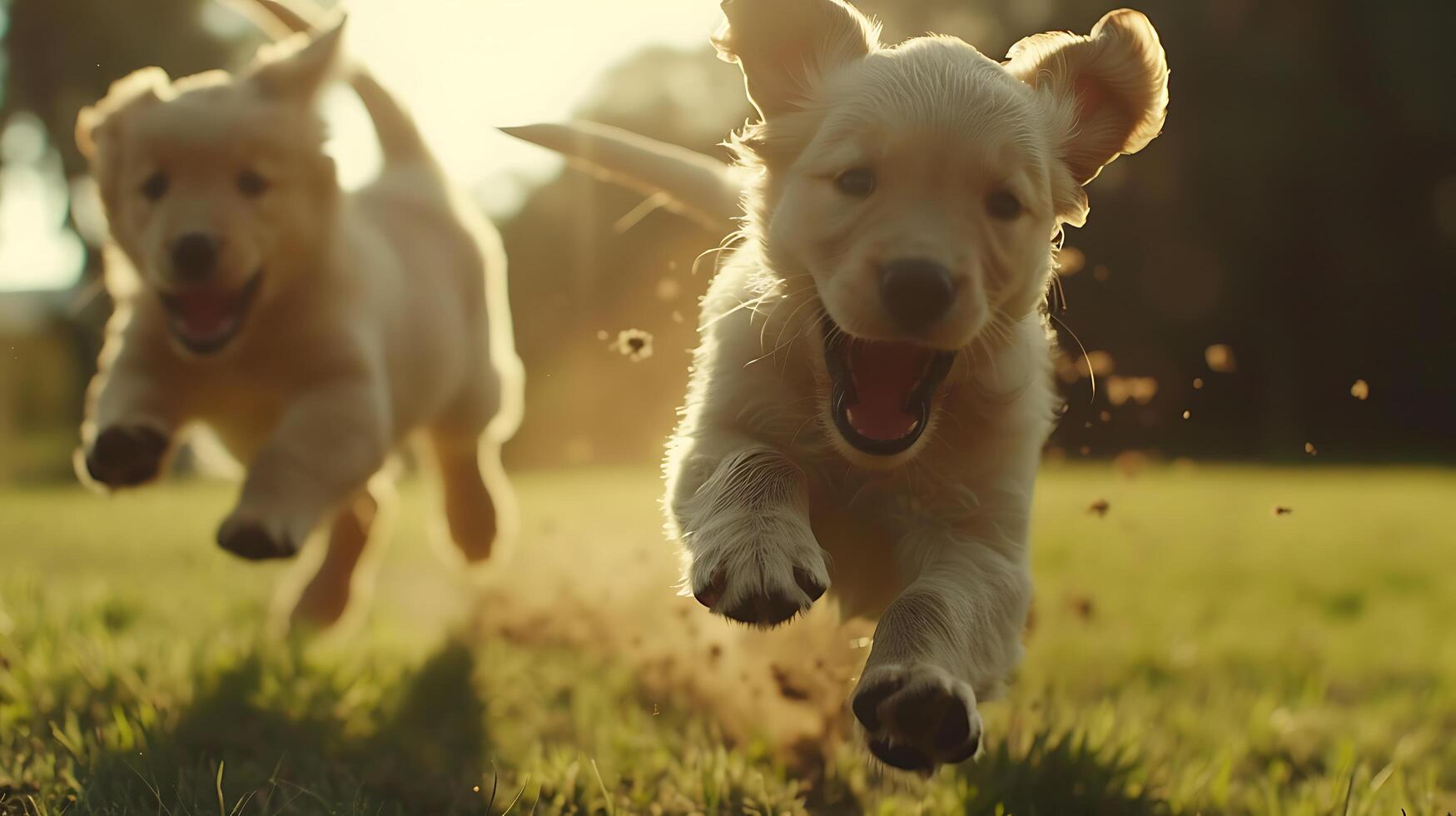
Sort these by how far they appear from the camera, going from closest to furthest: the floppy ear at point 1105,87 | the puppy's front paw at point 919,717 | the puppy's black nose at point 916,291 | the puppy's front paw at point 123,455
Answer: the puppy's front paw at point 919,717
the puppy's black nose at point 916,291
the floppy ear at point 1105,87
the puppy's front paw at point 123,455

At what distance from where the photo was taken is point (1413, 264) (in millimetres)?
18828

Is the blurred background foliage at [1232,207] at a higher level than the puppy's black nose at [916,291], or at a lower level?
lower

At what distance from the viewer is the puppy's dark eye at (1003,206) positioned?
2.66 m

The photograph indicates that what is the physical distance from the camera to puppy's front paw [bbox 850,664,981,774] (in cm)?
225

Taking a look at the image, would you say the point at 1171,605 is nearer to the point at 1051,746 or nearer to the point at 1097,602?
the point at 1097,602

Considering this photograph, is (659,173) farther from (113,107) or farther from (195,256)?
(113,107)

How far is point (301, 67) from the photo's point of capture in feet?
13.3

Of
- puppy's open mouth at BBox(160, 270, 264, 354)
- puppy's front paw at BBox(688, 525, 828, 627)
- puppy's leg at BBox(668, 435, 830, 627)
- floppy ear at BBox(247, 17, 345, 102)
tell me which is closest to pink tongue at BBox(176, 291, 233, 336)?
puppy's open mouth at BBox(160, 270, 264, 354)

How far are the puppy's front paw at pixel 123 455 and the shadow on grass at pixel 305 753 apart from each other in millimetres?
723

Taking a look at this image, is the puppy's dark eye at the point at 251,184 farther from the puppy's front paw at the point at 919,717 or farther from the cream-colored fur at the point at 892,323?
the puppy's front paw at the point at 919,717

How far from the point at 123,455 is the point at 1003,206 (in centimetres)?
272

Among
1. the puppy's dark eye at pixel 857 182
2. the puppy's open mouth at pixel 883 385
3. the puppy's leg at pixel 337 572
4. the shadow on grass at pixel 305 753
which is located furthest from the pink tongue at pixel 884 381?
the puppy's leg at pixel 337 572

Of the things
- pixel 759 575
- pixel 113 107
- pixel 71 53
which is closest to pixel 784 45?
pixel 759 575

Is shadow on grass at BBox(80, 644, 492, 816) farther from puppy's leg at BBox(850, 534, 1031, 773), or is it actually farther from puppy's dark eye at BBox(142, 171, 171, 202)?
puppy's dark eye at BBox(142, 171, 171, 202)
